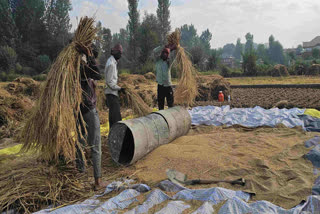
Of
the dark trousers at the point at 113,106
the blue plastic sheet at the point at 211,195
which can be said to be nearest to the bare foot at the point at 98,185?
the blue plastic sheet at the point at 211,195

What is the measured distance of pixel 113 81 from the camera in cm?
411

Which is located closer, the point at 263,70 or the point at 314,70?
the point at 314,70

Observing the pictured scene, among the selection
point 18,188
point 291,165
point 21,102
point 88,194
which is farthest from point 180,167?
point 21,102

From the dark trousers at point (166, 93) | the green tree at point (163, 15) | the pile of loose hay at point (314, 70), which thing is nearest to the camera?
the dark trousers at point (166, 93)

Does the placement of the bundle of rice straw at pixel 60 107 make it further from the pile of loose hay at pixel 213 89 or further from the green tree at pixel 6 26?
the green tree at pixel 6 26

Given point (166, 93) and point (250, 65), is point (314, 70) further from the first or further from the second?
point (166, 93)

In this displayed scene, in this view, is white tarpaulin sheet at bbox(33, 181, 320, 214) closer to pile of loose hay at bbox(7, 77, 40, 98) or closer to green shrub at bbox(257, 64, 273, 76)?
pile of loose hay at bbox(7, 77, 40, 98)

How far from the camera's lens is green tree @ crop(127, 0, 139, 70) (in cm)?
3284

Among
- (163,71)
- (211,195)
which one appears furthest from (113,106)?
(211,195)

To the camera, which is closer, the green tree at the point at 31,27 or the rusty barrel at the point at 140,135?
the rusty barrel at the point at 140,135

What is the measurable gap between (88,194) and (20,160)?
3.80ft

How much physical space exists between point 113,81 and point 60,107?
168cm

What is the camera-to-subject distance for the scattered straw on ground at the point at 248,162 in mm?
2850

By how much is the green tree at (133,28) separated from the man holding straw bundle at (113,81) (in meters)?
28.7
